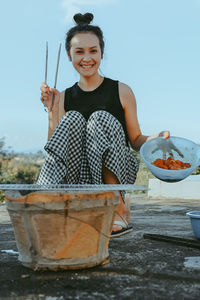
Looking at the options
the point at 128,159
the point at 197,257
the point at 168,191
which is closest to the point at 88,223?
the point at 197,257

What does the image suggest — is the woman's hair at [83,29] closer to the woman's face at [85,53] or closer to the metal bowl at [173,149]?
the woman's face at [85,53]

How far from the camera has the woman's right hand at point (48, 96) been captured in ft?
7.09

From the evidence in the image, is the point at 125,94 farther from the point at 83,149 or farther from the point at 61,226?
the point at 61,226

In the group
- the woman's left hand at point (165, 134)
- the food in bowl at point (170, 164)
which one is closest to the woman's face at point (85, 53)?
the woman's left hand at point (165, 134)

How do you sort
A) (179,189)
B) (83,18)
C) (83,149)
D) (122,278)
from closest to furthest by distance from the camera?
(122,278), (83,149), (83,18), (179,189)

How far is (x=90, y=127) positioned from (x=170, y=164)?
18.7 inches

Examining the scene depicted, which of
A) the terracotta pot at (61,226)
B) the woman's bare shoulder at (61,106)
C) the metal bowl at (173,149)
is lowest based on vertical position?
the terracotta pot at (61,226)

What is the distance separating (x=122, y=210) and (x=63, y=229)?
2.65 feet

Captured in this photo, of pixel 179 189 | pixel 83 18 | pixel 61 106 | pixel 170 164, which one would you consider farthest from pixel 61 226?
pixel 179 189

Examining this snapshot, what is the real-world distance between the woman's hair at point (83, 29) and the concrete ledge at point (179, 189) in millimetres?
3380

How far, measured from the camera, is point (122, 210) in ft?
6.77

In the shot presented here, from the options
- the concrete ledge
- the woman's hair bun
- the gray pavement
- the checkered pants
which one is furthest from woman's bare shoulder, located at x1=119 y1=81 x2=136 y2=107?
the concrete ledge

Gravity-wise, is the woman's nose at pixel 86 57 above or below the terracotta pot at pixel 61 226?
above

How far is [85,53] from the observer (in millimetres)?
2182
